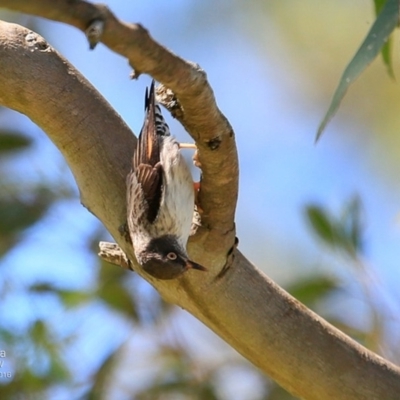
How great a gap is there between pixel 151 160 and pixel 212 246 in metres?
0.73

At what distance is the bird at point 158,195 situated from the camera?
8.10ft

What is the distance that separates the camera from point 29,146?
3.34 m

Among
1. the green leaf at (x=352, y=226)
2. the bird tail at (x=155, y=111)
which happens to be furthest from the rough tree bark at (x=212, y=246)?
the green leaf at (x=352, y=226)

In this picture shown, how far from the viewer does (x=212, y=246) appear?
2090 mm

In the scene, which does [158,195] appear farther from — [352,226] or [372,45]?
[372,45]

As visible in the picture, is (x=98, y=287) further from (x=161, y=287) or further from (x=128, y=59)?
(x=128, y=59)

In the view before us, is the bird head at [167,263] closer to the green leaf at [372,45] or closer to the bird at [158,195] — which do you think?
the bird at [158,195]

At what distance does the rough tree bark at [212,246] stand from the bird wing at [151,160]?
1.23 feet

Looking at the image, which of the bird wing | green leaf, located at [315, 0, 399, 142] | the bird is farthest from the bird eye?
green leaf, located at [315, 0, 399, 142]

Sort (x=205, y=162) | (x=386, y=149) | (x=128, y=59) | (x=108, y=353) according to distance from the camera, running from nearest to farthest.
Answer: (x=128, y=59) → (x=205, y=162) → (x=108, y=353) → (x=386, y=149)

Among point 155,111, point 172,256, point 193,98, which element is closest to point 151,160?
point 155,111

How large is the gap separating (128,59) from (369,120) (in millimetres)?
4625

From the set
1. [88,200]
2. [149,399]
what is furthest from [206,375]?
[88,200]

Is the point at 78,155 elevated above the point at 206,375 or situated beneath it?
elevated above
